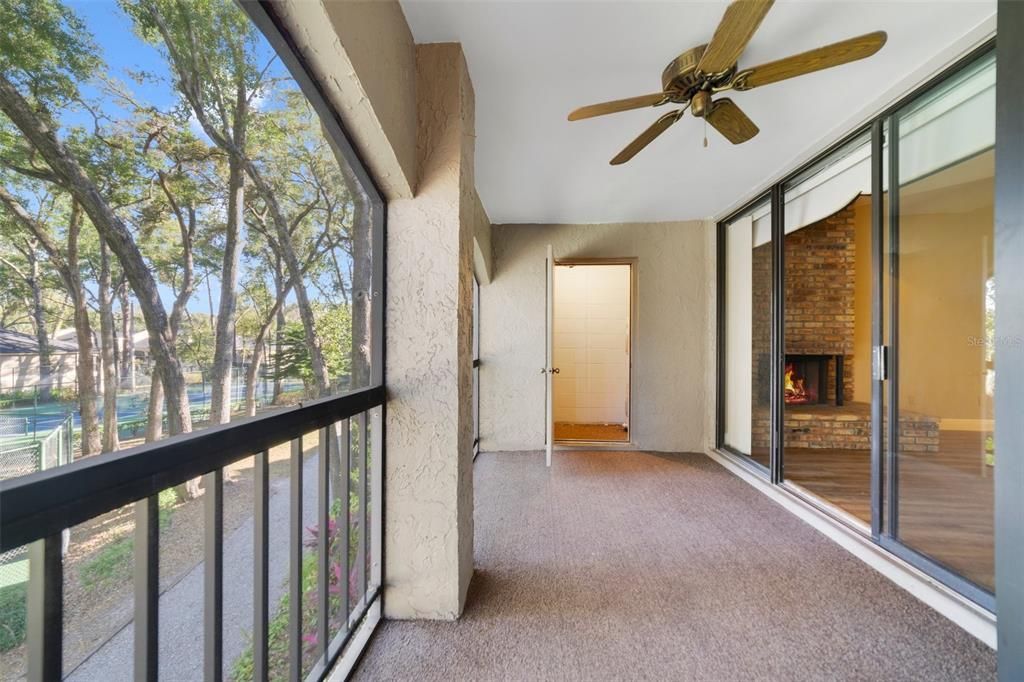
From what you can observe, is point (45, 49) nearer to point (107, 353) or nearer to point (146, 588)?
point (107, 353)

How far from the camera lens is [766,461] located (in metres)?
2.98

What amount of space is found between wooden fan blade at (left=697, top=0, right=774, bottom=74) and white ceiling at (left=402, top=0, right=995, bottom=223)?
227 mm

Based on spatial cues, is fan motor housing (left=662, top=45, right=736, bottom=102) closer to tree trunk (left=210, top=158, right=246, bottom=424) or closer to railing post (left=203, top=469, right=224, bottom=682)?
tree trunk (left=210, top=158, right=246, bottom=424)

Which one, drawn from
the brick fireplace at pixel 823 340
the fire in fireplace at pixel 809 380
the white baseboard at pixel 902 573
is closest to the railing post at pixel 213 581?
the white baseboard at pixel 902 573

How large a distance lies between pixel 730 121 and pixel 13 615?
250 centimetres

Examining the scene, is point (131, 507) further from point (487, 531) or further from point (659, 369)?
point (659, 369)

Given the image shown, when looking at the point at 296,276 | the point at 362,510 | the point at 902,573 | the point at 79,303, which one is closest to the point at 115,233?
the point at 79,303

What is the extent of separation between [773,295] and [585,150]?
1825 millimetres

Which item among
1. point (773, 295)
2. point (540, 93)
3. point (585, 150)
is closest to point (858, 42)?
point (540, 93)

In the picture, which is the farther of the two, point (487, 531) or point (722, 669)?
point (487, 531)

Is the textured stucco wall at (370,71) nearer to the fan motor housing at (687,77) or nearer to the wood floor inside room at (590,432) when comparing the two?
the fan motor housing at (687,77)

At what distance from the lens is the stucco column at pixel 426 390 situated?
1.48m

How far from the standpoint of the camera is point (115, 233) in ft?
2.10

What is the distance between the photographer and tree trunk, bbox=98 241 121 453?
2.02ft
